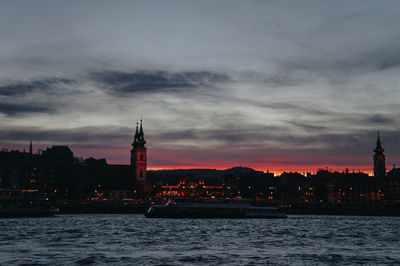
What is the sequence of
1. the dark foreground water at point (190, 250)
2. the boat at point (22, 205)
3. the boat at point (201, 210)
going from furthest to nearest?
the boat at point (201, 210) → the boat at point (22, 205) → the dark foreground water at point (190, 250)

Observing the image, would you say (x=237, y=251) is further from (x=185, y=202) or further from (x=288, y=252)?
(x=185, y=202)

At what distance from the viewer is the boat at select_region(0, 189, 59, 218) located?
122062 mm

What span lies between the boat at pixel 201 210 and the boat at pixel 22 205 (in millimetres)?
23322

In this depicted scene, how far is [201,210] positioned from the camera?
132000mm

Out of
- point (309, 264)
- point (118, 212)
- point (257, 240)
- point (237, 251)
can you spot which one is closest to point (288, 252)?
point (237, 251)

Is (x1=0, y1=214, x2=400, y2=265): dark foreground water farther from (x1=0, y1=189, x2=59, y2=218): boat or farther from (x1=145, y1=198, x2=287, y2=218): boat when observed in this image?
(x1=145, y1=198, x2=287, y2=218): boat

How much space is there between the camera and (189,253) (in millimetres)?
50344

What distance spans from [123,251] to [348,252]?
2123 cm

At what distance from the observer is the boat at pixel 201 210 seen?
419ft

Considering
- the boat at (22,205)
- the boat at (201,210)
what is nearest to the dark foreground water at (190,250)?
the boat at (22,205)

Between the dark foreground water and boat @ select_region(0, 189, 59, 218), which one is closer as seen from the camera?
the dark foreground water

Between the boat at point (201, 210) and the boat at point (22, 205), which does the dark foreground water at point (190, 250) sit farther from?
the boat at point (201, 210)

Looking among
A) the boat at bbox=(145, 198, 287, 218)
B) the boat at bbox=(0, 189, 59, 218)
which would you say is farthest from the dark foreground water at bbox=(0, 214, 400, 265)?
the boat at bbox=(145, 198, 287, 218)

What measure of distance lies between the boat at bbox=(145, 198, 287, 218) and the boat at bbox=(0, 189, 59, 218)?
23322mm
